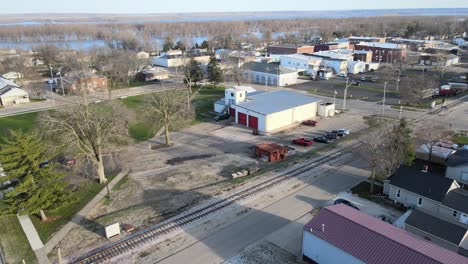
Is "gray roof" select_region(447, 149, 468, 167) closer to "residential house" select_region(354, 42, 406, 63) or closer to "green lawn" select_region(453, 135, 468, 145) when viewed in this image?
"green lawn" select_region(453, 135, 468, 145)

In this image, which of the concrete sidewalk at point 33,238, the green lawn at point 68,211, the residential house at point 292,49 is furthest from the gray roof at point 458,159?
the residential house at point 292,49

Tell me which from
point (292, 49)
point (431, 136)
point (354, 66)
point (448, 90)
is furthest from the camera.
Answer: point (292, 49)

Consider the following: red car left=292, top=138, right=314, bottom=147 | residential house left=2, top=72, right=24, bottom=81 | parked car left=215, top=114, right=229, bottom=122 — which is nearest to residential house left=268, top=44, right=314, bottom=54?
parked car left=215, top=114, right=229, bottom=122

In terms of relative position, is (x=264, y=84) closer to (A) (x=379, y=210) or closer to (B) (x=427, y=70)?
(B) (x=427, y=70)

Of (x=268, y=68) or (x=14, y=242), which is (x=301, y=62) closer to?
(x=268, y=68)

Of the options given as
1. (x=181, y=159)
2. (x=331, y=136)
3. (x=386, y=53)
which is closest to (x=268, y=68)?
(x=331, y=136)

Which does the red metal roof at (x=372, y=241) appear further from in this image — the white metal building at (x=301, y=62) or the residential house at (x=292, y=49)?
the residential house at (x=292, y=49)
